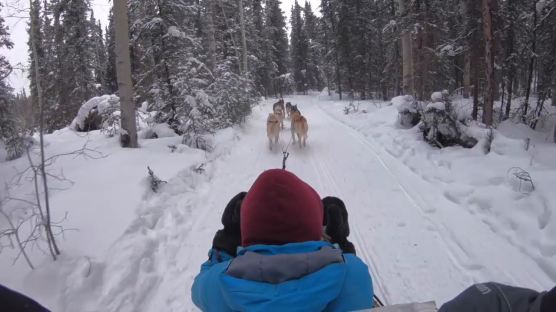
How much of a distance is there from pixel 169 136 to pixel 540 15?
12.3 m

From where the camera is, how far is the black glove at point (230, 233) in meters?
2.40

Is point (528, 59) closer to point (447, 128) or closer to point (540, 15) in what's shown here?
point (540, 15)

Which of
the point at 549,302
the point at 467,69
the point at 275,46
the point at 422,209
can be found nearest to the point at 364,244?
the point at 422,209

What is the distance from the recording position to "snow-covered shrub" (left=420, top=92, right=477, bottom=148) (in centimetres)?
912

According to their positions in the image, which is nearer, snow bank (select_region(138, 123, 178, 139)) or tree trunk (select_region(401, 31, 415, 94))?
snow bank (select_region(138, 123, 178, 139))

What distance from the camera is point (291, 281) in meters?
1.58

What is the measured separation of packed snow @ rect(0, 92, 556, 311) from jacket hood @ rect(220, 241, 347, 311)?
2693mm

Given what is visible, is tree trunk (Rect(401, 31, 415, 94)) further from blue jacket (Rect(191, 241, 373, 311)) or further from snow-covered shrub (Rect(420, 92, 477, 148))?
blue jacket (Rect(191, 241, 373, 311))

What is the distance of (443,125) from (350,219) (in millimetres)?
5030

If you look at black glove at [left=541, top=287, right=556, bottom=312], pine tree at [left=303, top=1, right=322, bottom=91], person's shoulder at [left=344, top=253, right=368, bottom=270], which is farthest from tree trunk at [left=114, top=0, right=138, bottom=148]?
pine tree at [left=303, top=1, right=322, bottom=91]

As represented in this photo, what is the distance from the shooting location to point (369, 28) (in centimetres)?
3070

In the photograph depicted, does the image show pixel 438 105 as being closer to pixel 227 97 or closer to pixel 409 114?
A: pixel 409 114

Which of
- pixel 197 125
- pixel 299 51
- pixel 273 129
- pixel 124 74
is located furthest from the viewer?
pixel 299 51

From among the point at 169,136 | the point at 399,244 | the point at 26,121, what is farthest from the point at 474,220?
the point at 169,136
